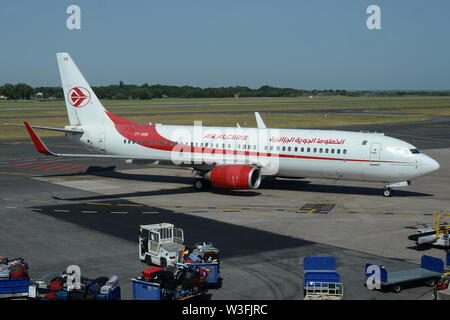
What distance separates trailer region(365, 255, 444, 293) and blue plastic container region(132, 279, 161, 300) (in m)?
8.41

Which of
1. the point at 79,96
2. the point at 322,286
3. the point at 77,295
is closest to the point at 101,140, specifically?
the point at 79,96

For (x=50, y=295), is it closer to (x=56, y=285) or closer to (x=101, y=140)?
(x=56, y=285)

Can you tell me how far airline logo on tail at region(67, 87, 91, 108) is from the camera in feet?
154

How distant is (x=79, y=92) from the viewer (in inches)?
1844

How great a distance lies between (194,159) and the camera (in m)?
41.6

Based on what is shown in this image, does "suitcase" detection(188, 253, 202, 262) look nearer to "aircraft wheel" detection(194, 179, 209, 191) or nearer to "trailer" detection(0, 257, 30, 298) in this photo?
"trailer" detection(0, 257, 30, 298)

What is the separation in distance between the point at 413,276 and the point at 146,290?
10121mm

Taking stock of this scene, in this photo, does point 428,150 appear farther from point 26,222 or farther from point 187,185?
point 26,222

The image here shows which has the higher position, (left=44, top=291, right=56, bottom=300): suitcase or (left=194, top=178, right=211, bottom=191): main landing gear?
(left=194, top=178, right=211, bottom=191): main landing gear

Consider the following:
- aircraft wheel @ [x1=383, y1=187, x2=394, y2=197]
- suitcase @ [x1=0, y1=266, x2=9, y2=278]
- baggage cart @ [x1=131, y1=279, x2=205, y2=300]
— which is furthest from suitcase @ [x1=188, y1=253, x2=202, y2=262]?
aircraft wheel @ [x1=383, y1=187, x2=394, y2=197]

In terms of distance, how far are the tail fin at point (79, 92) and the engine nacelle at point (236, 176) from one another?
1346 cm

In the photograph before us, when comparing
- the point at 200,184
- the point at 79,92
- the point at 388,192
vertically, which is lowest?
the point at 388,192
